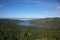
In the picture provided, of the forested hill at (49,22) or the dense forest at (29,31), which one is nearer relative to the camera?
the dense forest at (29,31)

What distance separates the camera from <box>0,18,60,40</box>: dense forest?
252 centimetres

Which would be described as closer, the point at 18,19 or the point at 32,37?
the point at 32,37

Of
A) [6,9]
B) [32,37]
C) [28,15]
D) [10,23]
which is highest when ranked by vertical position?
[6,9]

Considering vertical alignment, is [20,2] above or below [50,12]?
above

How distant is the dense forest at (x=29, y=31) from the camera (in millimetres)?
2520

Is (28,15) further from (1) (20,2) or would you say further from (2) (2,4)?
(2) (2,4)

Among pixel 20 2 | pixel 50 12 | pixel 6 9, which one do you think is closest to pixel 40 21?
pixel 50 12

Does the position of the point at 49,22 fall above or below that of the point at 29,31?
above

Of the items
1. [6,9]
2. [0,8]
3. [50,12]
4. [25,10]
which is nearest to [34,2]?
[25,10]

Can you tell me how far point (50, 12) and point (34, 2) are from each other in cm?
50

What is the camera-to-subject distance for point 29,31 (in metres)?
2.63

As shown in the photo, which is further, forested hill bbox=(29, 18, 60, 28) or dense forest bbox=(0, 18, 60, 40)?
forested hill bbox=(29, 18, 60, 28)

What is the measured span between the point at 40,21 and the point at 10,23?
0.83 meters

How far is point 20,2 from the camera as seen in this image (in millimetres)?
2623
